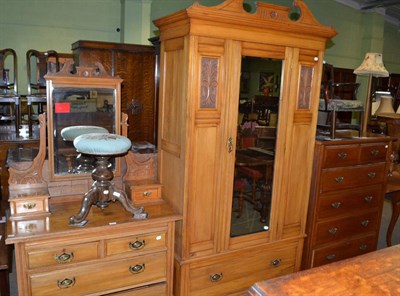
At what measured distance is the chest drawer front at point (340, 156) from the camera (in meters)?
2.70

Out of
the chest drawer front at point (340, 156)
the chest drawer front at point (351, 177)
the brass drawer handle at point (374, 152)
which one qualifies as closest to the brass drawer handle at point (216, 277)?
the chest drawer front at point (351, 177)

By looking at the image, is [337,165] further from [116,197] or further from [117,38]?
[117,38]

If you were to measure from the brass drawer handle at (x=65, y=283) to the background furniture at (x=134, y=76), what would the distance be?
73.6 inches

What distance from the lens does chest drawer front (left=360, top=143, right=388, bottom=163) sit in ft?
9.48

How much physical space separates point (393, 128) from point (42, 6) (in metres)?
5.48

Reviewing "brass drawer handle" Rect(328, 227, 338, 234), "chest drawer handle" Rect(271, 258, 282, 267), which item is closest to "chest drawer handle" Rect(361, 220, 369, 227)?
"brass drawer handle" Rect(328, 227, 338, 234)

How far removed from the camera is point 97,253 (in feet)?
6.64

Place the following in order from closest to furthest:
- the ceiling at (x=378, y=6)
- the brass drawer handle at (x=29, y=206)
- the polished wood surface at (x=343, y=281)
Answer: the polished wood surface at (x=343, y=281)
the brass drawer handle at (x=29, y=206)
the ceiling at (x=378, y=6)

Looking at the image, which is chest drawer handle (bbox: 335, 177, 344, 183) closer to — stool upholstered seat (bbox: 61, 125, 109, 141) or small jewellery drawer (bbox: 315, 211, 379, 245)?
small jewellery drawer (bbox: 315, 211, 379, 245)

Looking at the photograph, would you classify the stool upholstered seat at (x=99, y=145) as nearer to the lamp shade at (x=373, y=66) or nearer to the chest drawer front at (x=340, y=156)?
the chest drawer front at (x=340, y=156)

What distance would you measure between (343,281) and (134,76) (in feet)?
10.0

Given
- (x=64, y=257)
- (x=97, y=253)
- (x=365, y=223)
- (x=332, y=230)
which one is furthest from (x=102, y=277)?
(x=365, y=223)

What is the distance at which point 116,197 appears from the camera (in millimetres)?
2141

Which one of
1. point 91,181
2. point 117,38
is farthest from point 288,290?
point 117,38
